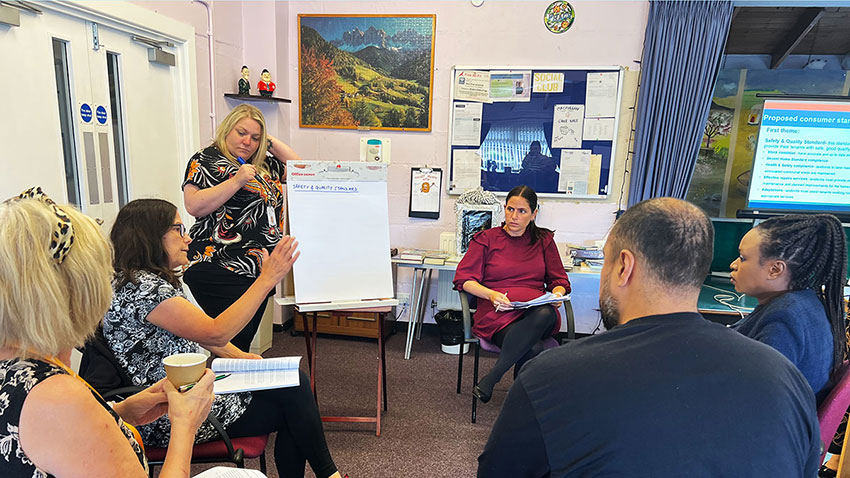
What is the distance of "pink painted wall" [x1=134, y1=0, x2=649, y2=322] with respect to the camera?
3338mm

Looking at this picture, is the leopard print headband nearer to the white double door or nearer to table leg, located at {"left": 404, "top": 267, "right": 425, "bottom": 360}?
the white double door

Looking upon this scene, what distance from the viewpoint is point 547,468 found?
861mm

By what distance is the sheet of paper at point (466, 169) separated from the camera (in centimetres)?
362

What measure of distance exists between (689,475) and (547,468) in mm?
228

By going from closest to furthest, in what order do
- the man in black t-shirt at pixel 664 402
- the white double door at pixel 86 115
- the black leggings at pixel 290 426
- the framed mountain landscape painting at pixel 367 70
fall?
1. the man in black t-shirt at pixel 664 402
2. the black leggings at pixel 290 426
3. the white double door at pixel 86 115
4. the framed mountain landscape painting at pixel 367 70

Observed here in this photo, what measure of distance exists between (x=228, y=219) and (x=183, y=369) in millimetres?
1128

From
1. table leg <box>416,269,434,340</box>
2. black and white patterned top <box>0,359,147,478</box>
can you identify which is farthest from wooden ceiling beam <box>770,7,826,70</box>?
black and white patterned top <box>0,359,147,478</box>

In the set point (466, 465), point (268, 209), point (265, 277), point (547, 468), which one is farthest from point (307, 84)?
point (547, 468)

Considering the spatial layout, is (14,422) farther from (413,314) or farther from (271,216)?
(413,314)

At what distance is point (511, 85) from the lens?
3.49 metres

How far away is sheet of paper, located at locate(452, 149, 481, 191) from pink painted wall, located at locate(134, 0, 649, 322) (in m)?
0.10

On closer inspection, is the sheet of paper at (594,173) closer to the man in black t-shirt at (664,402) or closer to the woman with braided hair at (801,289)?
the woman with braided hair at (801,289)

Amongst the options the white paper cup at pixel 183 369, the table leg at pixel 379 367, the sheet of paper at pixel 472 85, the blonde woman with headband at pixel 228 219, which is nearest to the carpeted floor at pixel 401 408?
the table leg at pixel 379 367

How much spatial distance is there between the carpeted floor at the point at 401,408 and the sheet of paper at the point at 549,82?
6.51 feet
